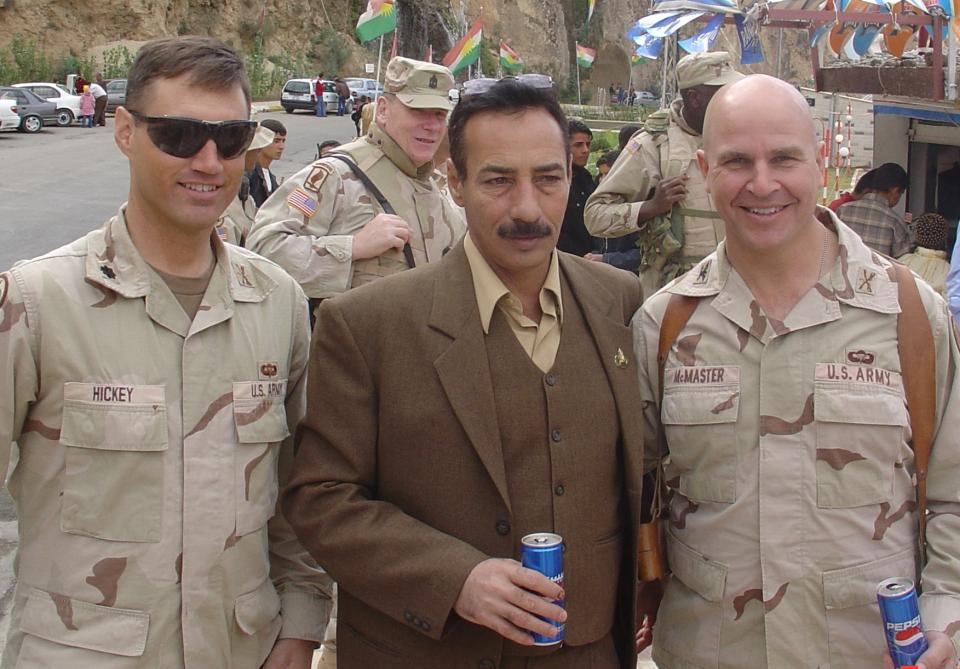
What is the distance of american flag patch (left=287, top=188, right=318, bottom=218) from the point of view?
13.6 ft

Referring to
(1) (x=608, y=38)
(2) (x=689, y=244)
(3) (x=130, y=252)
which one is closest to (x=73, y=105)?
(2) (x=689, y=244)

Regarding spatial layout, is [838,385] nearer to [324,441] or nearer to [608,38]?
[324,441]

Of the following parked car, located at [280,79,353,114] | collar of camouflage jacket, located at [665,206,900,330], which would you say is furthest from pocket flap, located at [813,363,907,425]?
parked car, located at [280,79,353,114]

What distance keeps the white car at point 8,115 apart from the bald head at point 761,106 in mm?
28896

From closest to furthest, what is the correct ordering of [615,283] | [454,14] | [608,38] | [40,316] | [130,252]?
[40,316] → [130,252] → [615,283] → [454,14] → [608,38]

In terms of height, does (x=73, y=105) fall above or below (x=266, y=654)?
above

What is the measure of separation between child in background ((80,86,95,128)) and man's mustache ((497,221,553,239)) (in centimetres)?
3273

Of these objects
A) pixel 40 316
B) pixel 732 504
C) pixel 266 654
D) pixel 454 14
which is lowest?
pixel 266 654

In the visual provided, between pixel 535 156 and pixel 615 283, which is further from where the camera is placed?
pixel 615 283

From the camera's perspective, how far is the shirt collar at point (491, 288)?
2.25 m

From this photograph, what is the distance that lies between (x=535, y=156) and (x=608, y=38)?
7553 cm

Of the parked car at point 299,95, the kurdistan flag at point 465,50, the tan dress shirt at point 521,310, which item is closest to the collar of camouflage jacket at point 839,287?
the tan dress shirt at point 521,310

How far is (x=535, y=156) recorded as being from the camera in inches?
87.3

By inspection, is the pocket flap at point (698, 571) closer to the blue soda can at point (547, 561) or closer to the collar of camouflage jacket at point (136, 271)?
the blue soda can at point (547, 561)
